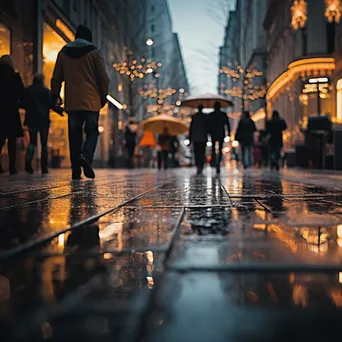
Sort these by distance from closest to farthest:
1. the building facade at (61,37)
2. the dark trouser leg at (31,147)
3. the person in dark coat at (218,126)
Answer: the dark trouser leg at (31,147)
the person in dark coat at (218,126)
the building facade at (61,37)

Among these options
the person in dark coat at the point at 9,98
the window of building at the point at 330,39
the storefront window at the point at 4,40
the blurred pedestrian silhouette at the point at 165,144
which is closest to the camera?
the person in dark coat at the point at 9,98

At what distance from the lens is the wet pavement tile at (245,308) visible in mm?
725

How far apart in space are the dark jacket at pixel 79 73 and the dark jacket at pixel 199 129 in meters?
5.40

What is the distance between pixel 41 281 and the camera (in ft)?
3.46

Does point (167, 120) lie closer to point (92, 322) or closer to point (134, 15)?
point (134, 15)

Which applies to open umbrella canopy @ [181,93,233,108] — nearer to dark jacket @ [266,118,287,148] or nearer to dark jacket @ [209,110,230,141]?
dark jacket @ [266,118,287,148]

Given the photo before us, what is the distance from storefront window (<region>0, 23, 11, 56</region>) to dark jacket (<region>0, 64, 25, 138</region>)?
14.1 feet

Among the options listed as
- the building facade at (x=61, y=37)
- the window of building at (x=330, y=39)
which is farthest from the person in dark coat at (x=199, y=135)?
the window of building at (x=330, y=39)

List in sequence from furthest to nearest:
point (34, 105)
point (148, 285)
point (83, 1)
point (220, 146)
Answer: point (83, 1) < point (220, 146) < point (34, 105) < point (148, 285)

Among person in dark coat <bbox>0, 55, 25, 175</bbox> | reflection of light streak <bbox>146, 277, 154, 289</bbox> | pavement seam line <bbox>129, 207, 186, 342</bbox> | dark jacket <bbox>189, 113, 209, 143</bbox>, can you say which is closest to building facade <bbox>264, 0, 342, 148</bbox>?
dark jacket <bbox>189, 113, 209, 143</bbox>

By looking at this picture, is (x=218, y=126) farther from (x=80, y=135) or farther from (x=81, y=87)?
(x=81, y=87)

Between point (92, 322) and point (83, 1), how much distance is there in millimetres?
22764

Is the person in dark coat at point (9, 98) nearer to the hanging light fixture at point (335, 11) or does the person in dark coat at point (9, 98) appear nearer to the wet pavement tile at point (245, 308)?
the wet pavement tile at point (245, 308)

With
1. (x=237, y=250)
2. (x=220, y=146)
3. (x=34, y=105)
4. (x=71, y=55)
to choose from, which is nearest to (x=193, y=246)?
(x=237, y=250)
